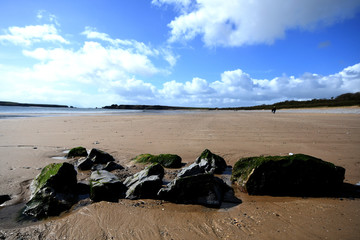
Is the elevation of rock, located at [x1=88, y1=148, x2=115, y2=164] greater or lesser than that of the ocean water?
lesser

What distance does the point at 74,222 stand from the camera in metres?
3.36

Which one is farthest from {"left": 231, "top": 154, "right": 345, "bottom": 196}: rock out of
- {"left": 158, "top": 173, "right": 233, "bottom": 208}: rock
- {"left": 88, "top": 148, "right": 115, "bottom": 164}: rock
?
{"left": 88, "top": 148, "right": 115, "bottom": 164}: rock

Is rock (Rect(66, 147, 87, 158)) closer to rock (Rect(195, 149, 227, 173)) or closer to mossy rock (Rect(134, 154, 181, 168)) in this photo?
mossy rock (Rect(134, 154, 181, 168))

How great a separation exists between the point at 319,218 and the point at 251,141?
247 inches

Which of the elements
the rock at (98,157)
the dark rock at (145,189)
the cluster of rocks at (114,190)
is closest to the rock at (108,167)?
the rock at (98,157)

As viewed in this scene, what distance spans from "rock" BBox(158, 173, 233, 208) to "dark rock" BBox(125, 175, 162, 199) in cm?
20

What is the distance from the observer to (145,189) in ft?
13.8

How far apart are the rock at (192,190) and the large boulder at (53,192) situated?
6.35 ft

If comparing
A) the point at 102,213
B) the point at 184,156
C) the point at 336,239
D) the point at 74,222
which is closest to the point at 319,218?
the point at 336,239

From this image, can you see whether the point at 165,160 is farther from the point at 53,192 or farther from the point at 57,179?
the point at 53,192

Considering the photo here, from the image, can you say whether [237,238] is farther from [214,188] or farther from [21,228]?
[21,228]

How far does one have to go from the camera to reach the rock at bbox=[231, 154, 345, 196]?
4.11m

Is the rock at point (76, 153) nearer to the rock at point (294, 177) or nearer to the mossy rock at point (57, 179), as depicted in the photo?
the mossy rock at point (57, 179)

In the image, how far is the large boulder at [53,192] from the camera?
3.64 metres
